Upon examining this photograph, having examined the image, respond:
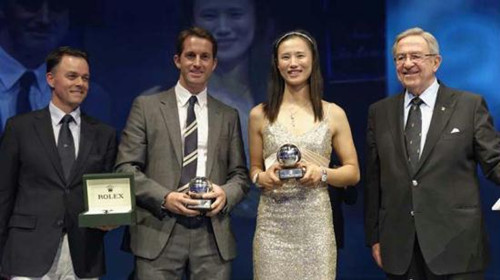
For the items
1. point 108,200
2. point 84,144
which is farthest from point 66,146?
point 108,200

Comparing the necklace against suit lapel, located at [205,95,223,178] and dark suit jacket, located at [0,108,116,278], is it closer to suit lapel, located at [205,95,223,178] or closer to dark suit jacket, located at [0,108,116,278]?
suit lapel, located at [205,95,223,178]

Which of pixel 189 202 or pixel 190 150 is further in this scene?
pixel 190 150

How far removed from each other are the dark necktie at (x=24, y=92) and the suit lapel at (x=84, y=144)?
4.54ft

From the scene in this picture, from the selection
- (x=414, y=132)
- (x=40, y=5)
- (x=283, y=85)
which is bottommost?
(x=414, y=132)

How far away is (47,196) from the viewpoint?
3.21m

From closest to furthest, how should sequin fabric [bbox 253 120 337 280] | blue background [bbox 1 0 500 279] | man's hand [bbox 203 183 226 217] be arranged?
→ man's hand [bbox 203 183 226 217], sequin fabric [bbox 253 120 337 280], blue background [bbox 1 0 500 279]

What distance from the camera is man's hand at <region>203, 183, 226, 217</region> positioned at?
10.2 feet

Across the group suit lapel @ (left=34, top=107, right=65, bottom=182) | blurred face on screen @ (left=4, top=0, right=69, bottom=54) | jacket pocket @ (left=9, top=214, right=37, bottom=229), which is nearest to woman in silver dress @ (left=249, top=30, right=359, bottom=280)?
suit lapel @ (left=34, top=107, right=65, bottom=182)

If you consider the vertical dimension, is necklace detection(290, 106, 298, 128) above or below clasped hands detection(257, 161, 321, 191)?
above

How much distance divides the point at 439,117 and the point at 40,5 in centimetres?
299

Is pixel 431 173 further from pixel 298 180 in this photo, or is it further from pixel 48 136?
pixel 48 136

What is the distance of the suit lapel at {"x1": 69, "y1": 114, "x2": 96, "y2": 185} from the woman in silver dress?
33.8 inches

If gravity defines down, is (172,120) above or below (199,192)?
above

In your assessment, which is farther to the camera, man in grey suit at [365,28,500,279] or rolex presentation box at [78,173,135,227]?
man in grey suit at [365,28,500,279]
